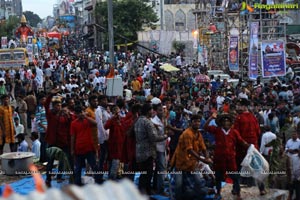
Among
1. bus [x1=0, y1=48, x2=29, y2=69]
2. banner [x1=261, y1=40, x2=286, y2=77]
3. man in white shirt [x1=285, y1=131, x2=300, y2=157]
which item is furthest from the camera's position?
bus [x1=0, y1=48, x2=29, y2=69]

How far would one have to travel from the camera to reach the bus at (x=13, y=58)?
33.9 metres

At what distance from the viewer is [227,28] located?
28.6m

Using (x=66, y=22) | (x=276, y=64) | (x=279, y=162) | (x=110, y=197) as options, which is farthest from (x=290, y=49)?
(x=66, y=22)

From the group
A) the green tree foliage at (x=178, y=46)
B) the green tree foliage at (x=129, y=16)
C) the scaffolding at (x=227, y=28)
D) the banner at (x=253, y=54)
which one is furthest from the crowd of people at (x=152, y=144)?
the green tree foliage at (x=129, y=16)

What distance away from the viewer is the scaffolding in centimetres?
2419

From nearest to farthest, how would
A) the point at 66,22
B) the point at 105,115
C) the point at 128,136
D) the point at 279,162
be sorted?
the point at 128,136 → the point at 279,162 → the point at 105,115 → the point at 66,22

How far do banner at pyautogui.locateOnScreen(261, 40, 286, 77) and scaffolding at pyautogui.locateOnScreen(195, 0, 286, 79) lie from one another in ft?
18.3

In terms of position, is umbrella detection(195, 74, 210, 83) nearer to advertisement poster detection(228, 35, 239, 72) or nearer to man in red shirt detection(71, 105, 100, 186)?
advertisement poster detection(228, 35, 239, 72)

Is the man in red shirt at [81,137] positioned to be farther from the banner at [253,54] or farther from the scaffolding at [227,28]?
the scaffolding at [227,28]

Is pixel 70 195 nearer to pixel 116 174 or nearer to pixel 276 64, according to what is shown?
pixel 116 174

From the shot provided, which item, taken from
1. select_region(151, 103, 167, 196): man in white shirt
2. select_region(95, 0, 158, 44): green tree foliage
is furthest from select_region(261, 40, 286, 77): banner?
select_region(95, 0, 158, 44): green tree foliage

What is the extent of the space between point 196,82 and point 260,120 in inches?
389

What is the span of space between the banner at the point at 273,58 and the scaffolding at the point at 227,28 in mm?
5590

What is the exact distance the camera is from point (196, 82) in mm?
22578
